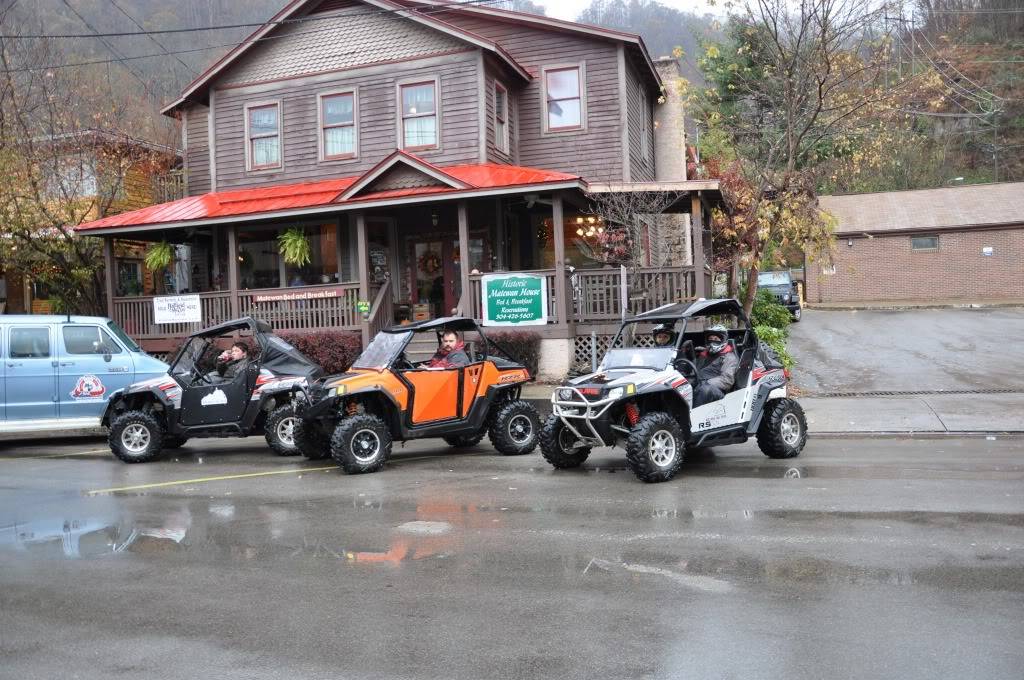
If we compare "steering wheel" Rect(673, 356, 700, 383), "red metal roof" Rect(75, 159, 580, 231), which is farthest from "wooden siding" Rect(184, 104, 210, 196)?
"steering wheel" Rect(673, 356, 700, 383)

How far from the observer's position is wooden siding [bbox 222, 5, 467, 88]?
21906mm

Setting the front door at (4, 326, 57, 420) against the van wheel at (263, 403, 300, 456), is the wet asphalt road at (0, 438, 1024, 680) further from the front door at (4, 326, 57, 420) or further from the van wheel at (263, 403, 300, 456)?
the front door at (4, 326, 57, 420)

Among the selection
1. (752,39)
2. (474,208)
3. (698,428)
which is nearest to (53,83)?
(474,208)

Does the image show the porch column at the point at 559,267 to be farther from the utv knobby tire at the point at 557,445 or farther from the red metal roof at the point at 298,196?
the utv knobby tire at the point at 557,445

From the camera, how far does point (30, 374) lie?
43.8ft

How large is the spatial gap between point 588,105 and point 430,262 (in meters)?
5.57

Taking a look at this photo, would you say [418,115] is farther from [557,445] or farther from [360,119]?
[557,445]

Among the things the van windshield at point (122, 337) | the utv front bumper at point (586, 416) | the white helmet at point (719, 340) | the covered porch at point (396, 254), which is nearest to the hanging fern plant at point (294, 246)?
the covered porch at point (396, 254)

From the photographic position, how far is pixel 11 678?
4305 mm

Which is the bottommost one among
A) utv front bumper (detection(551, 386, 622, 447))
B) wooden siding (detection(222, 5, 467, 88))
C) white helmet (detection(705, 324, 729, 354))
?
utv front bumper (detection(551, 386, 622, 447))

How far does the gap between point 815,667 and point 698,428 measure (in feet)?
18.2

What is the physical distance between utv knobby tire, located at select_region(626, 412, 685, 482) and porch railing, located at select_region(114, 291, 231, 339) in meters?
14.6

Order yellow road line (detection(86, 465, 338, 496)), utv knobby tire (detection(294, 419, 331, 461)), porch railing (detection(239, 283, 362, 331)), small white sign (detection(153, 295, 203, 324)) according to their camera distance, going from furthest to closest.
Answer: small white sign (detection(153, 295, 203, 324))
porch railing (detection(239, 283, 362, 331))
utv knobby tire (detection(294, 419, 331, 461))
yellow road line (detection(86, 465, 338, 496))

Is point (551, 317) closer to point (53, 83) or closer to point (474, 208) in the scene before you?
point (474, 208)
